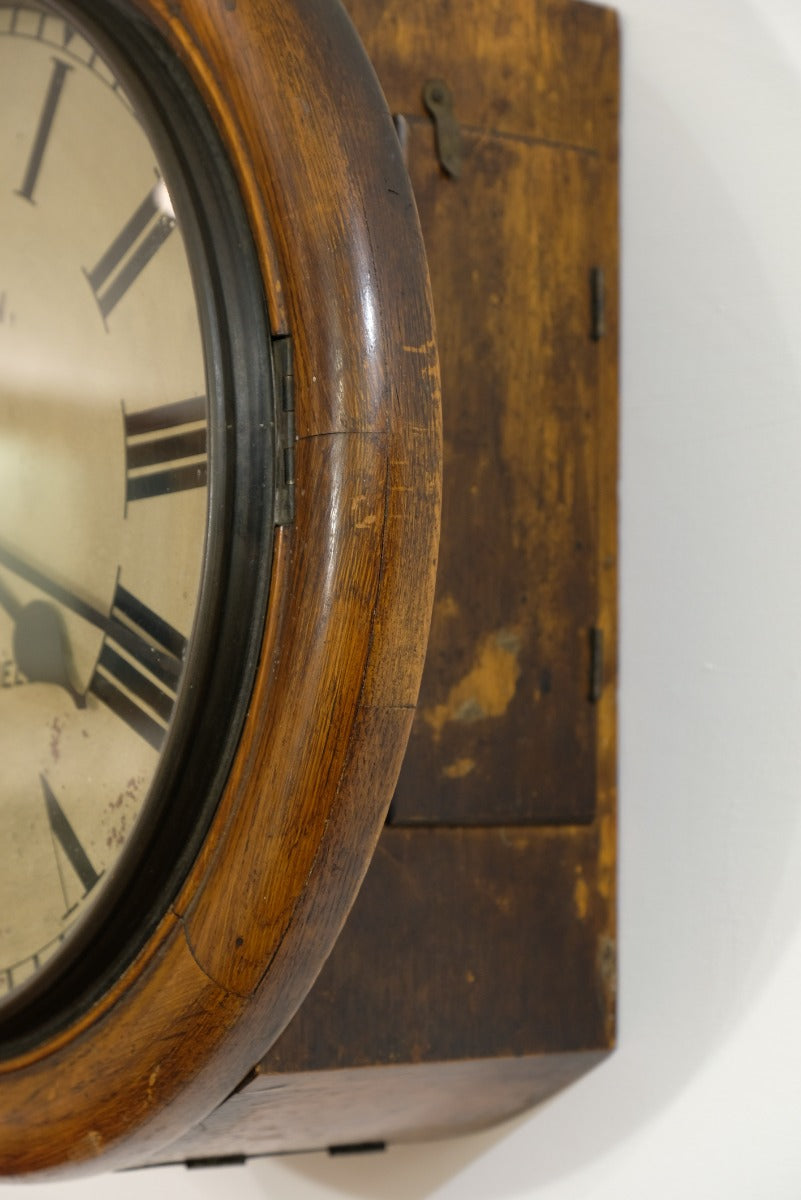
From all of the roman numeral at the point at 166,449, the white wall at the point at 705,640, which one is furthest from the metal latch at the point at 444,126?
the roman numeral at the point at 166,449

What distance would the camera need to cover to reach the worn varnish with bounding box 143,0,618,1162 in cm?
80

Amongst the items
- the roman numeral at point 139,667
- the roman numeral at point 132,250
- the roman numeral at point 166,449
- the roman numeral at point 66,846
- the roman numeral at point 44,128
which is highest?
the roman numeral at point 44,128

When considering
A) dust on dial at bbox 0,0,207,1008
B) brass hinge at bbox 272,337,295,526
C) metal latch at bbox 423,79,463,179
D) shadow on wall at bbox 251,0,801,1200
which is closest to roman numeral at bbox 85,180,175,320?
dust on dial at bbox 0,0,207,1008

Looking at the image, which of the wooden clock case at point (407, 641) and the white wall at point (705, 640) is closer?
the wooden clock case at point (407, 641)

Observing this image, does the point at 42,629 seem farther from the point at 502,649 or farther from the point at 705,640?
the point at 705,640

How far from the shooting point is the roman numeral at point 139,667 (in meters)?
0.65

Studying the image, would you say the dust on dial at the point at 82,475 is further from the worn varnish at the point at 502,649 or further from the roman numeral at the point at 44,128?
the worn varnish at the point at 502,649

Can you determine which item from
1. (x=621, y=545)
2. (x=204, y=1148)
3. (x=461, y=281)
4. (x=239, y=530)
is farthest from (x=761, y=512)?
(x=204, y=1148)

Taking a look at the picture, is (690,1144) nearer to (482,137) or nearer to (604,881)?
(604,881)

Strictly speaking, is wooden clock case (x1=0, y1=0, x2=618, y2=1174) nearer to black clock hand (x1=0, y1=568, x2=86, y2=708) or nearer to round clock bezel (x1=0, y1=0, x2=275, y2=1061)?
round clock bezel (x1=0, y1=0, x2=275, y2=1061)

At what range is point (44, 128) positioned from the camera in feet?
2.63

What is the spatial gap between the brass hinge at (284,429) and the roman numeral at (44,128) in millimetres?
266

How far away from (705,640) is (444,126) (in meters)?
0.34

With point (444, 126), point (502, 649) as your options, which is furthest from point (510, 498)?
point (444, 126)
